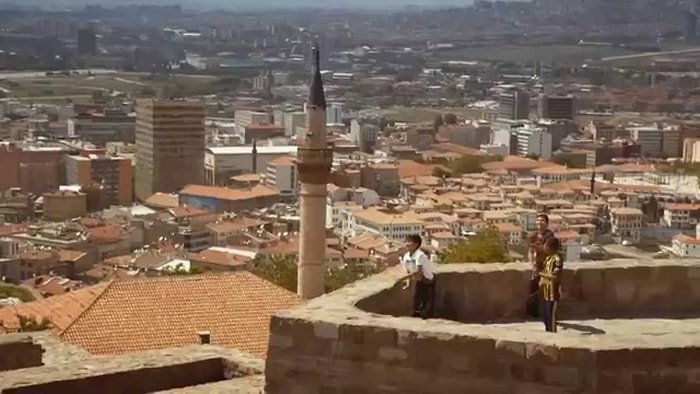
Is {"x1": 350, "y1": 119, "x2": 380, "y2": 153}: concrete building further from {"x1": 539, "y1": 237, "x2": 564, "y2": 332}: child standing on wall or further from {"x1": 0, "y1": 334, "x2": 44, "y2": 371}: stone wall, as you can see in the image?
{"x1": 539, "y1": 237, "x2": 564, "y2": 332}: child standing on wall

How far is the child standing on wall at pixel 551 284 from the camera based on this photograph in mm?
3199

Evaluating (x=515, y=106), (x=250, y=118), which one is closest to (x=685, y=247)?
(x=250, y=118)

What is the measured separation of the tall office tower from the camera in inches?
2680

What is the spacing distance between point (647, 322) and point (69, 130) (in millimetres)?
57503

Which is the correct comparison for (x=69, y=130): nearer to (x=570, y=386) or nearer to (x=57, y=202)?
(x=57, y=202)

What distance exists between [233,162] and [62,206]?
38.4 ft

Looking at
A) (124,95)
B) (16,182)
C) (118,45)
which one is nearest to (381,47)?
(118,45)

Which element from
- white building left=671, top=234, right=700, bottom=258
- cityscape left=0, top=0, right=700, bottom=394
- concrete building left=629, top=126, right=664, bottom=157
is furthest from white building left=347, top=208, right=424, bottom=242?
concrete building left=629, top=126, right=664, bottom=157

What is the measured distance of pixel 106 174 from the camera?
140ft

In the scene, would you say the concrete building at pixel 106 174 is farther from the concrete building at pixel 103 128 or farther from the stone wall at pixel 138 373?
the stone wall at pixel 138 373

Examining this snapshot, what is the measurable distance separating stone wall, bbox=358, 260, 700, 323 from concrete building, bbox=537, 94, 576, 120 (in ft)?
211

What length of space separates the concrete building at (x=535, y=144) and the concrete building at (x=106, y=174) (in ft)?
62.3

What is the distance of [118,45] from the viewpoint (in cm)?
10019

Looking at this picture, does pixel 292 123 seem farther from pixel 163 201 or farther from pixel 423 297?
pixel 423 297
